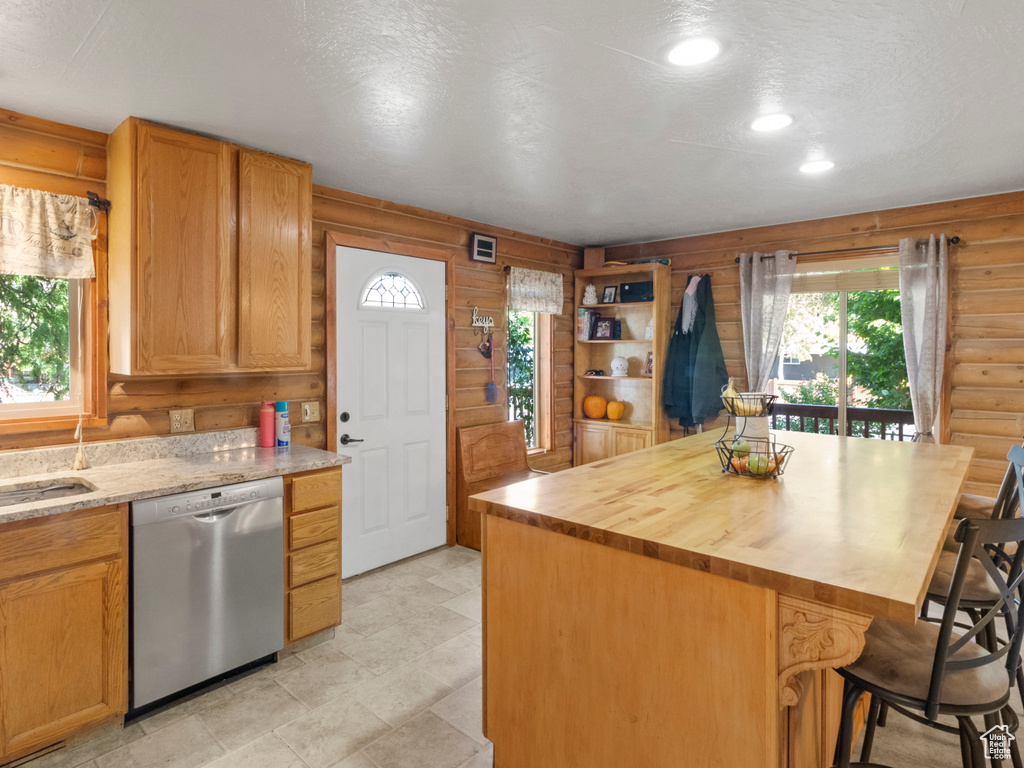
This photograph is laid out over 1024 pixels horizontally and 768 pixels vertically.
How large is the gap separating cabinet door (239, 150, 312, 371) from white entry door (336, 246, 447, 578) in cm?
54

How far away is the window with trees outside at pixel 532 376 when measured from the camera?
4.86 m

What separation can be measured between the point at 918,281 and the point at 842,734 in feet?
10.8

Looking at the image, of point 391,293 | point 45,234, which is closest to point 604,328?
point 391,293

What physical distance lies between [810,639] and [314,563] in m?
2.17

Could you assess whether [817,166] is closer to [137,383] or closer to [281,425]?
[281,425]

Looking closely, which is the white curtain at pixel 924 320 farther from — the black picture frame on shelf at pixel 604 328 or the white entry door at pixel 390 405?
the white entry door at pixel 390 405

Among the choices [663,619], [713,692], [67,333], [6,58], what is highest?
[6,58]

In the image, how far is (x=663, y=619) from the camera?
1.42 metres

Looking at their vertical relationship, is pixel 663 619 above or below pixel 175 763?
above

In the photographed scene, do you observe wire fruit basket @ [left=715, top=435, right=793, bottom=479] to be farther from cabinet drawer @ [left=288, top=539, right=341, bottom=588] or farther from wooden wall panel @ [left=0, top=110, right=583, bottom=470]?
wooden wall panel @ [left=0, top=110, right=583, bottom=470]

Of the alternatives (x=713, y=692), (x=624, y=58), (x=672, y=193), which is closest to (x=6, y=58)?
(x=624, y=58)

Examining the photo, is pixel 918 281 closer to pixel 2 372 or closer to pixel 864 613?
pixel 864 613

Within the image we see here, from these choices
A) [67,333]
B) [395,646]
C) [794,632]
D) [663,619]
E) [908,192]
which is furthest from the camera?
[908,192]

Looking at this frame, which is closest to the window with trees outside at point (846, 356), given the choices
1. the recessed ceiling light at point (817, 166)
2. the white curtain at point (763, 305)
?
the white curtain at point (763, 305)
